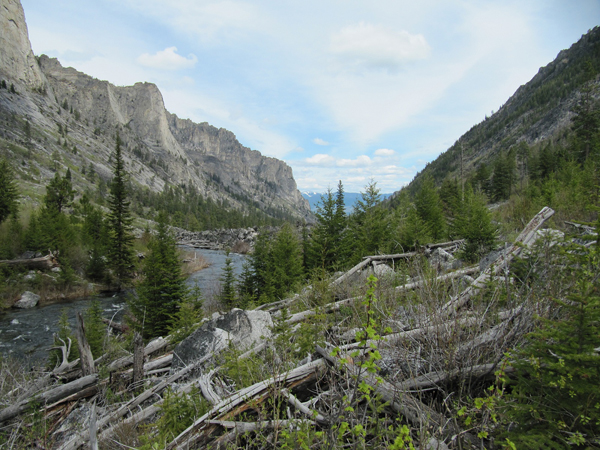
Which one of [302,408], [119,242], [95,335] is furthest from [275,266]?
[119,242]

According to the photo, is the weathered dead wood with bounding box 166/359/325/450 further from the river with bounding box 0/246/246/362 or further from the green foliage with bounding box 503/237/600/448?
the river with bounding box 0/246/246/362

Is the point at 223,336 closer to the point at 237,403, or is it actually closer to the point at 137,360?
the point at 137,360

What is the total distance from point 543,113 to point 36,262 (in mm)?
135734

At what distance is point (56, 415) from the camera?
4070 millimetres

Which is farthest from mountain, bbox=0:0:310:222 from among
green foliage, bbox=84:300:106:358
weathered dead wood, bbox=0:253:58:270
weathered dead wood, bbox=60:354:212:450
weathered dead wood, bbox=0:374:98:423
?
weathered dead wood, bbox=60:354:212:450

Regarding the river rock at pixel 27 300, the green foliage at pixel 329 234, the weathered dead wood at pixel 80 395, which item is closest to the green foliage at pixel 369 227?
the green foliage at pixel 329 234

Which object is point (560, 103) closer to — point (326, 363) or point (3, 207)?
point (326, 363)

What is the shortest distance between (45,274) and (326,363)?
26850 mm

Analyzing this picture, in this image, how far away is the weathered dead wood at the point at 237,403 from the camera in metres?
2.31

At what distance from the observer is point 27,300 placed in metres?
18.4

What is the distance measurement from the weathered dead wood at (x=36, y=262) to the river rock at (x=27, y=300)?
338 cm

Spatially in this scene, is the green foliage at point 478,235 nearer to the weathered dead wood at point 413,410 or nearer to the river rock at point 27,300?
the weathered dead wood at point 413,410

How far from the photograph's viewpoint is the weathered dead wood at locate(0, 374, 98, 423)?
3.96m

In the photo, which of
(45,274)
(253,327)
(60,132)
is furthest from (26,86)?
(253,327)
